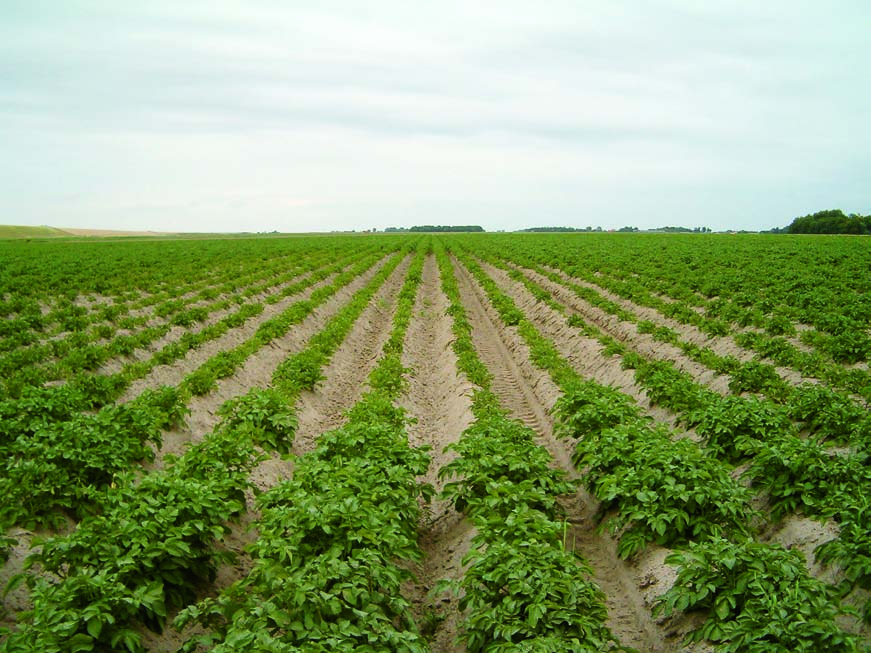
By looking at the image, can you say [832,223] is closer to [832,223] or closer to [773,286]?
[832,223]

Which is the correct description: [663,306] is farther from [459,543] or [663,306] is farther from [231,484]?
[231,484]

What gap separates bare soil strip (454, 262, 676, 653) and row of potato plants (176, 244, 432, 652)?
6.30 feet

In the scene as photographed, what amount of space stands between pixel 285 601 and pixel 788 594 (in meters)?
3.73

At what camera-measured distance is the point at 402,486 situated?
6.65 metres

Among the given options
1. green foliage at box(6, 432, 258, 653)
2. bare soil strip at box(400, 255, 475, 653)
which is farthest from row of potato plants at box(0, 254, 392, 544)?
bare soil strip at box(400, 255, 475, 653)

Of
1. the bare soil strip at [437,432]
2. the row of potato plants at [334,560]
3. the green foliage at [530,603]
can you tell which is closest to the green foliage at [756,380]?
the bare soil strip at [437,432]

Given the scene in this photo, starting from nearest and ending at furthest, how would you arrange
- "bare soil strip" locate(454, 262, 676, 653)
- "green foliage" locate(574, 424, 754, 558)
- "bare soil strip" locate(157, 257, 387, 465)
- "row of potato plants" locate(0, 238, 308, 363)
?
"bare soil strip" locate(454, 262, 676, 653) < "green foliage" locate(574, 424, 754, 558) < "bare soil strip" locate(157, 257, 387, 465) < "row of potato plants" locate(0, 238, 308, 363)

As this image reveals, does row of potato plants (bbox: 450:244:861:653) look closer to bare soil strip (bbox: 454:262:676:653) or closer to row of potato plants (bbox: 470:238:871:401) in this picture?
bare soil strip (bbox: 454:262:676:653)

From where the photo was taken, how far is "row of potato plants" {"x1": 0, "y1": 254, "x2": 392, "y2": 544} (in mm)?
6090

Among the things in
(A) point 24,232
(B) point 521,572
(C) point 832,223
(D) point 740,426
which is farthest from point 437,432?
(A) point 24,232

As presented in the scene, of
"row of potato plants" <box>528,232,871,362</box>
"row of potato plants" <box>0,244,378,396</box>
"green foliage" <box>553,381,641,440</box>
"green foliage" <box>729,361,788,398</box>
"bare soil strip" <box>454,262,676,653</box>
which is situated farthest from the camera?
"row of potato plants" <box>528,232,871,362</box>

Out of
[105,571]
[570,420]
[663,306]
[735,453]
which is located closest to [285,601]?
[105,571]

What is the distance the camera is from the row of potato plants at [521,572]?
4.41 metres

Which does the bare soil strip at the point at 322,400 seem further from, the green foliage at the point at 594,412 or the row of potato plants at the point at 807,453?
the row of potato plants at the point at 807,453
